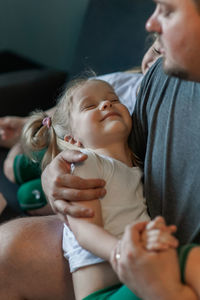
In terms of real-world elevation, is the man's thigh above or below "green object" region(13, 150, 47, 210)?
above

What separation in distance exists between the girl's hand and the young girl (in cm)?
11

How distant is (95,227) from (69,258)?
0.64 ft

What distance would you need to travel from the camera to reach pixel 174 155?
118 cm

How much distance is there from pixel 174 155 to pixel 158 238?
0.35 m

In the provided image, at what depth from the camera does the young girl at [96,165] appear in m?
1.10

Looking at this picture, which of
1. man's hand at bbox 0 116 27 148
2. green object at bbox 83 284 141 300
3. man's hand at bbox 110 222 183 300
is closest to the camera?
man's hand at bbox 110 222 183 300

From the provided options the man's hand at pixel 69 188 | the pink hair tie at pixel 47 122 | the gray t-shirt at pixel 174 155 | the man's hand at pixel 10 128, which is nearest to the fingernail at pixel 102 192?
the man's hand at pixel 69 188

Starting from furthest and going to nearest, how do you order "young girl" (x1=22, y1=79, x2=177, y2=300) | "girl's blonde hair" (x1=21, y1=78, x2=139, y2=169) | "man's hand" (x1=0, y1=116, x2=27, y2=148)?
"man's hand" (x1=0, y1=116, x2=27, y2=148) < "girl's blonde hair" (x1=21, y1=78, x2=139, y2=169) < "young girl" (x1=22, y1=79, x2=177, y2=300)

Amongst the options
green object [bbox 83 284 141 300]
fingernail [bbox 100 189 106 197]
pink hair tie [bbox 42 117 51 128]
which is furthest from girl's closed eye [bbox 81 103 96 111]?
green object [bbox 83 284 141 300]

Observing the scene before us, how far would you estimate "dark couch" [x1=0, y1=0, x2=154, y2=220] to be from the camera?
2.09 m

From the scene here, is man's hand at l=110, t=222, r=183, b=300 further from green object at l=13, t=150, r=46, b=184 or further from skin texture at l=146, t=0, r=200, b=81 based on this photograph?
green object at l=13, t=150, r=46, b=184

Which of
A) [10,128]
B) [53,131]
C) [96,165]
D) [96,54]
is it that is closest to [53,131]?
[53,131]

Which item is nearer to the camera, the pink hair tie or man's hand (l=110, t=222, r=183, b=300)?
man's hand (l=110, t=222, r=183, b=300)

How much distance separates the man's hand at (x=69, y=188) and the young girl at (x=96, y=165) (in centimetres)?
2
